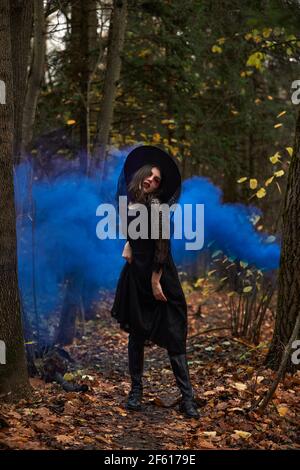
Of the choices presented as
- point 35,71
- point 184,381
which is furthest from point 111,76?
point 184,381

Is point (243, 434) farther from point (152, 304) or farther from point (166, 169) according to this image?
point (166, 169)

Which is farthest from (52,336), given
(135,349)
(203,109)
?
(203,109)

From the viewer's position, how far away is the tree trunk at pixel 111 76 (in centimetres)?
1016

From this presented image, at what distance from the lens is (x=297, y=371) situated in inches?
261

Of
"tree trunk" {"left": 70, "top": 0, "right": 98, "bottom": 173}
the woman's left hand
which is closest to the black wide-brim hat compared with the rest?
the woman's left hand

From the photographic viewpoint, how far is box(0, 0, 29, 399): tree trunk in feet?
17.8

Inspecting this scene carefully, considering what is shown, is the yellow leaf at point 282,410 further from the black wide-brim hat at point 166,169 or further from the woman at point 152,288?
the black wide-brim hat at point 166,169

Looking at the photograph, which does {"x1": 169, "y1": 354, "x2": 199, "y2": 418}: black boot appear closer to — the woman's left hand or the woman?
the woman

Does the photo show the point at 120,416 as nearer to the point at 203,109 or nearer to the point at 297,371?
the point at 297,371

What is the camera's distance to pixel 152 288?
18.8ft

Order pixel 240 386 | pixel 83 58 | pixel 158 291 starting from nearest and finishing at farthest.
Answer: pixel 158 291
pixel 240 386
pixel 83 58

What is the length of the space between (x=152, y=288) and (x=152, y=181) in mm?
1073

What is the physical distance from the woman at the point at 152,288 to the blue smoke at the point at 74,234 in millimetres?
2911

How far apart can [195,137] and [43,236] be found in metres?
5.80
